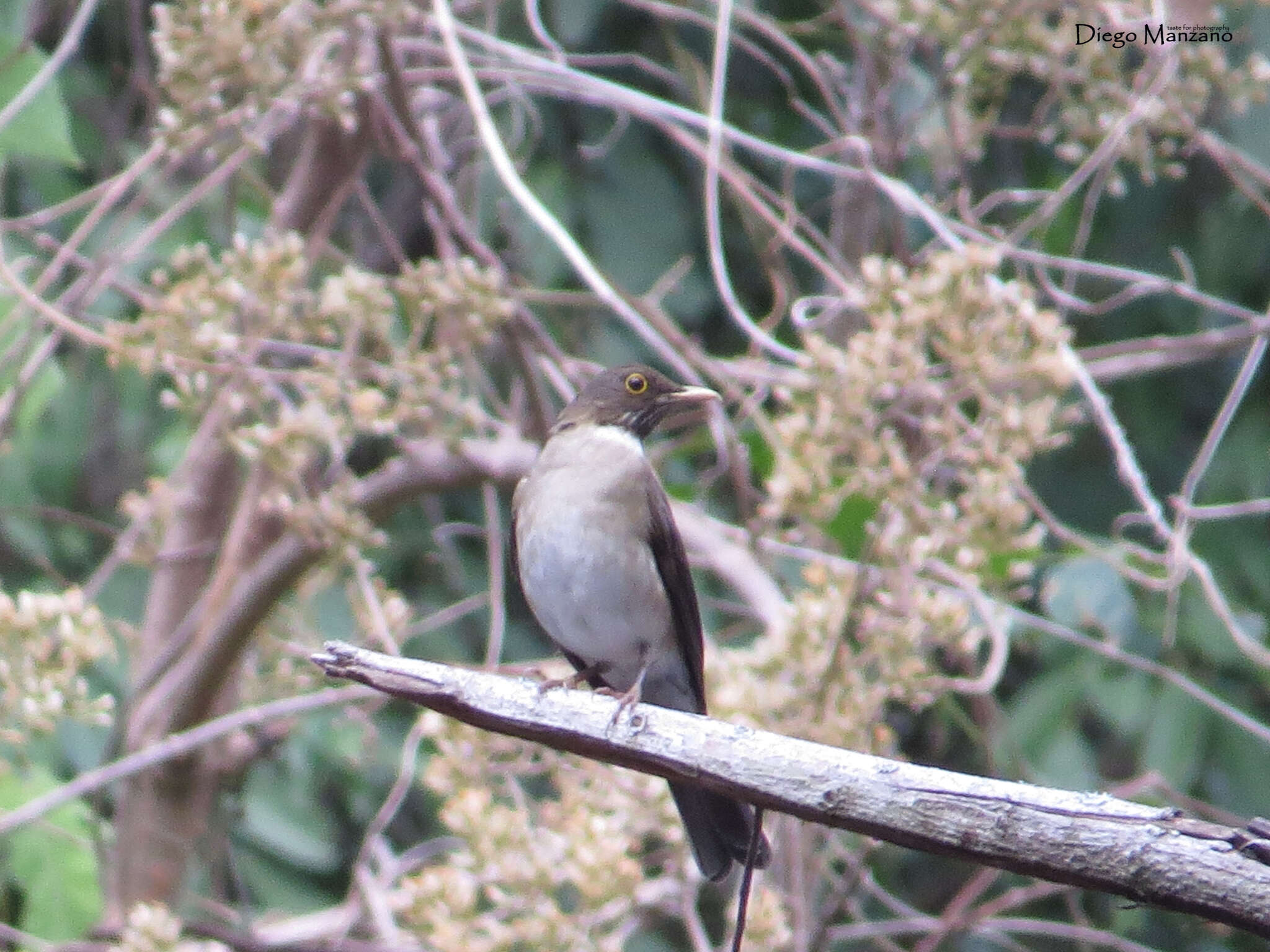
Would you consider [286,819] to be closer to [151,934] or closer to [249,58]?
[151,934]

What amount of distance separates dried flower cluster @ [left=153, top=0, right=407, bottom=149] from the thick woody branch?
1.98 metres

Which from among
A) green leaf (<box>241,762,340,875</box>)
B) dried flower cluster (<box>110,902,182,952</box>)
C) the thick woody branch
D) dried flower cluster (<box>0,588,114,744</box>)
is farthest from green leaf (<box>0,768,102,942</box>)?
the thick woody branch

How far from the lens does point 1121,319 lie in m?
6.71

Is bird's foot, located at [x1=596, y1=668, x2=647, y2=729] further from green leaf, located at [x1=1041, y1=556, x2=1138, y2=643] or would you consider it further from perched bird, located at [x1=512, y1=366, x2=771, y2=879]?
green leaf, located at [x1=1041, y1=556, x2=1138, y2=643]

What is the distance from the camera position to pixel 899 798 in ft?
7.86

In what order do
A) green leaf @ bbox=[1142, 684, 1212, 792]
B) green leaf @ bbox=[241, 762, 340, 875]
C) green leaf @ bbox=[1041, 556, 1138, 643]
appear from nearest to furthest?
green leaf @ bbox=[1041, 556, 1138, 643] < green leaf @ bbox=[1142, 684, 1212, 792] < green leaf @ bbox=[241, 762, 340, 875]

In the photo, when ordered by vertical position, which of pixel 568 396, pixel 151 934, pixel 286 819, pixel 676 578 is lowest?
pixel 286 819

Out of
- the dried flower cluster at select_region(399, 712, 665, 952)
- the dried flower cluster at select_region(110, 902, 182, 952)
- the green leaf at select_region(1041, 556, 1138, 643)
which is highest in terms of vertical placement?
the green leaf at select_region(1041, 556, 1138, 643)

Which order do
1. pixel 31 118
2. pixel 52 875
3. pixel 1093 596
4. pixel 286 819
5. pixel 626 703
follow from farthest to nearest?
pixel 286 819
pixel 1093 596
pixel 52 875
pixel 31 118
pixel 626 703

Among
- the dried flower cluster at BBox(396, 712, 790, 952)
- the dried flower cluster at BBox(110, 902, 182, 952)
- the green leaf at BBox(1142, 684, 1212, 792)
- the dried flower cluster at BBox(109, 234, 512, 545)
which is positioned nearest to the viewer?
the dried flower cluster at BBox(396, 712, 790, 952)

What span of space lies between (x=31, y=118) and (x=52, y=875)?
210cm

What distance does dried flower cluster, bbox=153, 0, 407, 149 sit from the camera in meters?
4.00

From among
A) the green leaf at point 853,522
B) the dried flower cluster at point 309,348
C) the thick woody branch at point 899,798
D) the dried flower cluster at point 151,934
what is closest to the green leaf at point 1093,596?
the green leaf at point 853,522

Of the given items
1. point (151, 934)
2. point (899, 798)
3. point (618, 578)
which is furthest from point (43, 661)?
point (899, 798)
